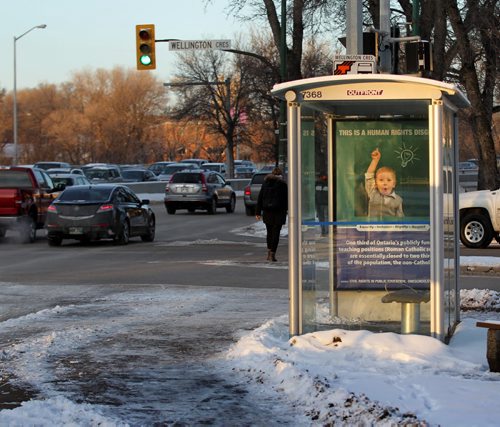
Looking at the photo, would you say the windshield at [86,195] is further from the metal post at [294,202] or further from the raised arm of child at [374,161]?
the metal post at [294,202]

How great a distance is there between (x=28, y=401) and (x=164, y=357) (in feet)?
7.07

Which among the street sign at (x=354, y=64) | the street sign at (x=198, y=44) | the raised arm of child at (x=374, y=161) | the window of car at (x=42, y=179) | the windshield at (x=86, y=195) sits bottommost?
the windshield at (x=86, y=195)

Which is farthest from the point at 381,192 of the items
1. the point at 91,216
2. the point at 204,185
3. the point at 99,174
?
the point at 99,174

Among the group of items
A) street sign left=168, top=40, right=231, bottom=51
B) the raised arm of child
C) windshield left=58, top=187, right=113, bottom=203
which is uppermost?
street sign left=168, top=40, right=231, bottom=51

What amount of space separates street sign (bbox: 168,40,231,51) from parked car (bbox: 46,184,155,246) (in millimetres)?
4024

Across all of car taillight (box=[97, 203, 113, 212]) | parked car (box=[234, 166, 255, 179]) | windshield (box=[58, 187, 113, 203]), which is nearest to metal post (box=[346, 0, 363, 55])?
car taillight (box=[97, 203, 113, 212])

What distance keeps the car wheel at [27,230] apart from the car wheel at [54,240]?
146 centimetres

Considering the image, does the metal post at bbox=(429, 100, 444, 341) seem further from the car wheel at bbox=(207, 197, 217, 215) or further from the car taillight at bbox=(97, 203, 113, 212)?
the car wheel at bbox=(207, 197, 217, 215)

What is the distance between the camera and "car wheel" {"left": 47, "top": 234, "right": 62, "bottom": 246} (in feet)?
81.7

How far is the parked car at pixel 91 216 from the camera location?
24.6 metres

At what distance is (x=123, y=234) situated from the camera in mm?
25391

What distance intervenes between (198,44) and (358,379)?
62.3 ft

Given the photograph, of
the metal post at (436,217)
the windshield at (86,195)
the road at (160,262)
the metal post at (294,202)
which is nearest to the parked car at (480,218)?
the road at (160,262)

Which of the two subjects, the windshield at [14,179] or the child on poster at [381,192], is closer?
the child on poster at [381,192]
